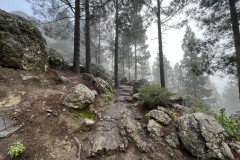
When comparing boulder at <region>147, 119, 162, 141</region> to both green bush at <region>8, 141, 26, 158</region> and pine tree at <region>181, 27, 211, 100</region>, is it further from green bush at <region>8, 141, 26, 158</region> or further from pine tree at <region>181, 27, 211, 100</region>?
pine tree at <region>181, 27, 211, 100</region>

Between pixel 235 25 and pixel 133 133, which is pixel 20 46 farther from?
pixel 235 25

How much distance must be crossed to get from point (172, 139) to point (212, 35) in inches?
261

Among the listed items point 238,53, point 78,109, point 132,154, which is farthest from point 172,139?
point 238,53

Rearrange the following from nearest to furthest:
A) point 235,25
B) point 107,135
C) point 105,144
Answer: point 105,144, point 107,135, point 235,25

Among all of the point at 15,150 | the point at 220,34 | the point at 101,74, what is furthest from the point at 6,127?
the point at 220,34

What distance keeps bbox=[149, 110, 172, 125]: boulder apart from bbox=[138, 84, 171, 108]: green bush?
2.03 feet

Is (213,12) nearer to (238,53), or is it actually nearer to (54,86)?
(238,53)

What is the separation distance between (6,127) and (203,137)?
5.05 meters

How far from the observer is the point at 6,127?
2355 millimetres

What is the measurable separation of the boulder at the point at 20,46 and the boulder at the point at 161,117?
5.80m

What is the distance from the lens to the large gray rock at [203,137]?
2381mm

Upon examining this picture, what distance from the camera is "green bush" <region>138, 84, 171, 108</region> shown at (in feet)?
14.0

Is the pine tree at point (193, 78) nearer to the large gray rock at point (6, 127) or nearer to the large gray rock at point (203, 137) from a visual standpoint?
the large gray rock at point (203, 137)

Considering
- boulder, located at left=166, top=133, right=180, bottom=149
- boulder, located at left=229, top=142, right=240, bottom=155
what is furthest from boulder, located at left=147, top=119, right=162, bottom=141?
boulder, located at left=229, top=142, right=240, bottom=155
